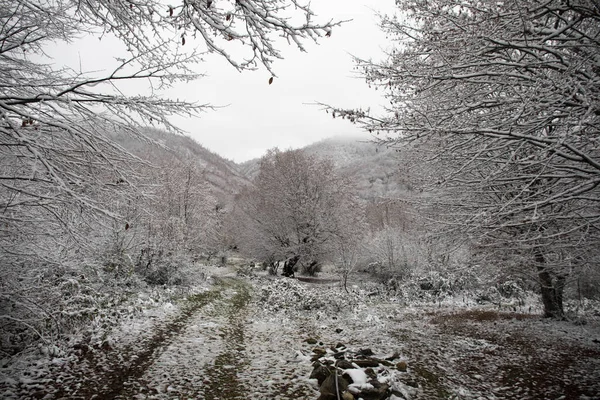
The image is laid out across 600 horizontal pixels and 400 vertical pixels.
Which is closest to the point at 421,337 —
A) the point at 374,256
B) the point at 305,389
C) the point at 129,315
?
the point at 305,389

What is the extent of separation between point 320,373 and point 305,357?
1.27 m

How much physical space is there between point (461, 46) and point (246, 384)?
21.7 feet

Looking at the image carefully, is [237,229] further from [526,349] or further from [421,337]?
[526,349]

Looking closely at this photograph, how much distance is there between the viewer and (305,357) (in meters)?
6.98

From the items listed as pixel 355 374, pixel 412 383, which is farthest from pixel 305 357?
pixel 412 383

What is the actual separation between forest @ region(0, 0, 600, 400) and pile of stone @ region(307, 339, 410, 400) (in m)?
0.05

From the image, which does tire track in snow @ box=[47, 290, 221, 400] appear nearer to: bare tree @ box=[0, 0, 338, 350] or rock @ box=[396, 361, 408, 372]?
bare tree @ box=[0, 0, 338, 350]

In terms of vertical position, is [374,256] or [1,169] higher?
[1,169]

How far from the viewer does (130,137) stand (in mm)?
4098

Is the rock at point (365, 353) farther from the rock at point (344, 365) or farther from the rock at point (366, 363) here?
the rock at point (344, 365)

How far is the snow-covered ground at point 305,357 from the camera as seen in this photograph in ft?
17.5

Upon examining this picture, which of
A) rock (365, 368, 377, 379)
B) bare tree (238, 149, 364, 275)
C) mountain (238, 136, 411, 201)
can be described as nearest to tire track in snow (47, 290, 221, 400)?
rock (365, 368, 377, 379)

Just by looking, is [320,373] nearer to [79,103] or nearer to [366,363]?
[366,363]

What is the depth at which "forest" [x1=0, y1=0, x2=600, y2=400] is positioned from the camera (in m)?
3.71
